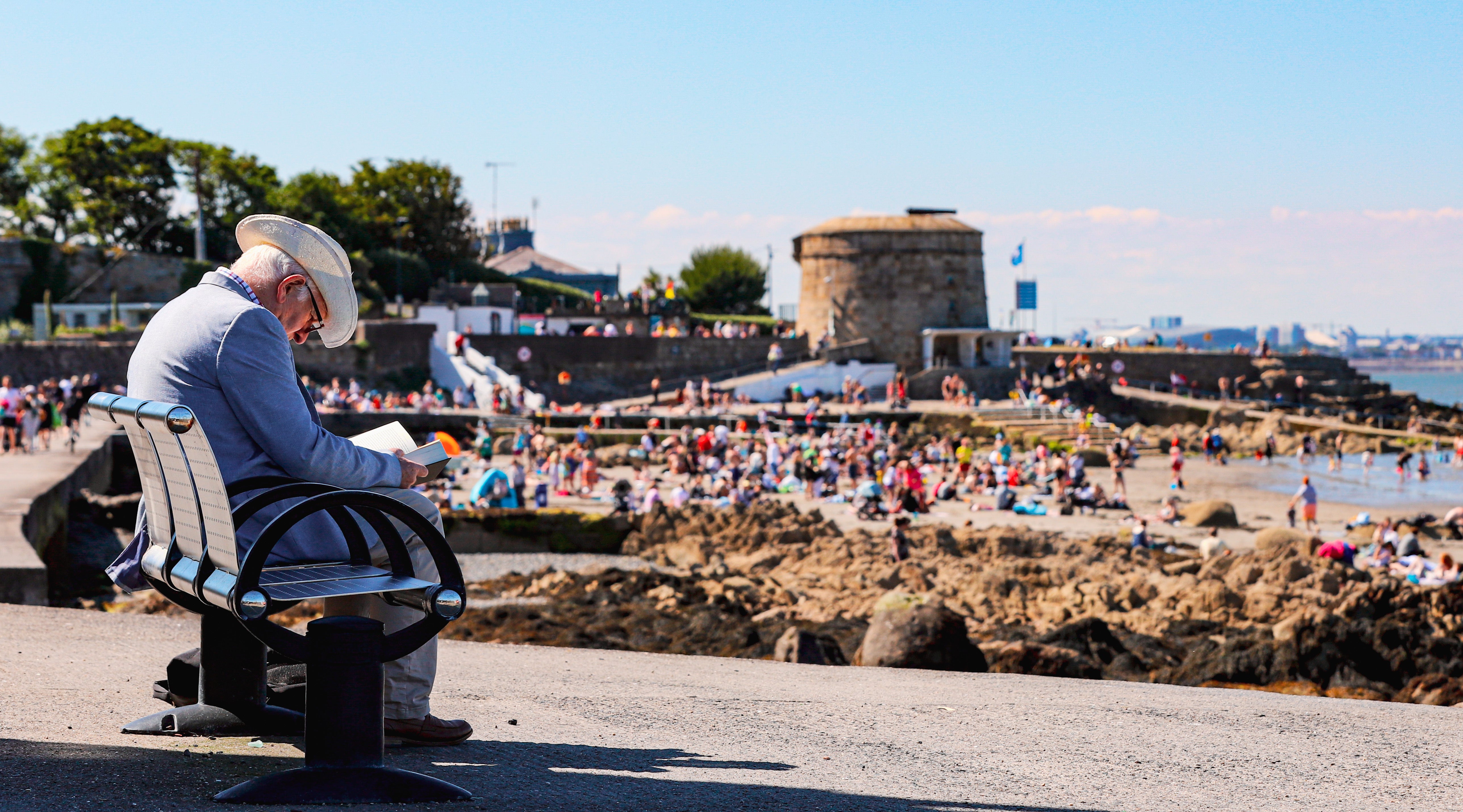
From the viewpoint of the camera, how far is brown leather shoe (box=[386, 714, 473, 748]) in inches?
143

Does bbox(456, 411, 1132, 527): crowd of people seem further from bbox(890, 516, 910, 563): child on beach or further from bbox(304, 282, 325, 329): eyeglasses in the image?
bbox(304, 282, 325, 329): eyeglasses

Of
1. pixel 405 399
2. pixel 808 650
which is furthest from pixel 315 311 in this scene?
pixel 405 399

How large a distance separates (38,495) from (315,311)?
12744 mm

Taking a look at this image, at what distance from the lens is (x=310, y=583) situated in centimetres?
309

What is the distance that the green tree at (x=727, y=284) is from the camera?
75625mm

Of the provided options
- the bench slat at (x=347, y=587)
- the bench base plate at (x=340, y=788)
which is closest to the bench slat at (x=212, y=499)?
the bench slat at (x=347, y=587)

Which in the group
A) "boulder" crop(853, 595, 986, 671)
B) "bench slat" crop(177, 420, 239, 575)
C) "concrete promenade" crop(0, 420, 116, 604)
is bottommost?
"boulder" crop(853, 595, 986, 671)

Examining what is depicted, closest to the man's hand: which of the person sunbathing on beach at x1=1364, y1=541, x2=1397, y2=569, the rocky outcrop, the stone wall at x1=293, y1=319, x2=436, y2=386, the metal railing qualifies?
the rocky outcrop

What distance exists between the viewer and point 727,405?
139 feet

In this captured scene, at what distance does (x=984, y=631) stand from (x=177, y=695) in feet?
33.4

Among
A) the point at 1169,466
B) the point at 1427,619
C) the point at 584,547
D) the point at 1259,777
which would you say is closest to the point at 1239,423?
the point at 1169,466

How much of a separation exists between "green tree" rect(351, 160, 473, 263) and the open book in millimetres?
63398

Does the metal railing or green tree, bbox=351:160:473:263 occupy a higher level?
green tree, bbox=351:160:473:263

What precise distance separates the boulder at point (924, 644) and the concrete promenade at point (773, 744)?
194 centimetres
